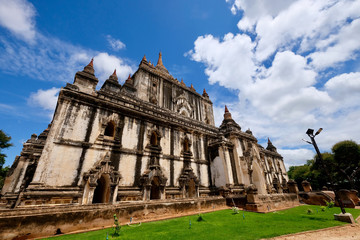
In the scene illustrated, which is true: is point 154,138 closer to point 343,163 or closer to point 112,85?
point 112,85

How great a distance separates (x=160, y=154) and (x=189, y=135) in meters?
4.29

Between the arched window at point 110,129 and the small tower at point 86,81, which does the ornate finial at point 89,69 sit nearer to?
the small tower at point 86,81

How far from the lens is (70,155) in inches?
390

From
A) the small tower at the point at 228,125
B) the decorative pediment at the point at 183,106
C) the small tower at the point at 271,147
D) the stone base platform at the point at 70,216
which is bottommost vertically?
the stone base platform at the point at 70,216

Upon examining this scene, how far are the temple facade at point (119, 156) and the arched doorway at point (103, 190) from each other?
0.19 ft

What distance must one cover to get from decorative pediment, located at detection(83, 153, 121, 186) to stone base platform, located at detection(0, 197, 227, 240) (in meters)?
2.70

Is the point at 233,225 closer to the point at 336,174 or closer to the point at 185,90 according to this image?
the point at 185,90

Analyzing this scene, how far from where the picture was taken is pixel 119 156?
1171cm

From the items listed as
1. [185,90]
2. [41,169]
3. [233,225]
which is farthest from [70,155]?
[185,90]

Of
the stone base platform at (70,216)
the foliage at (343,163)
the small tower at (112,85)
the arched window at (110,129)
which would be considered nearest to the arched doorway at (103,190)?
the arched window at (110,129)

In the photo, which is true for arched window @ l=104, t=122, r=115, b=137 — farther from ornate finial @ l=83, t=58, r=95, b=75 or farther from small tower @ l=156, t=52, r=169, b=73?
small tower @ l=156, t=52, r=169, b=73

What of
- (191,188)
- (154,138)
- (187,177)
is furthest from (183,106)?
(191,188)

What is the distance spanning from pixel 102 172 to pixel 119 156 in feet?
5.52

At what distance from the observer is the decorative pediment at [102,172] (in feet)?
32.1
